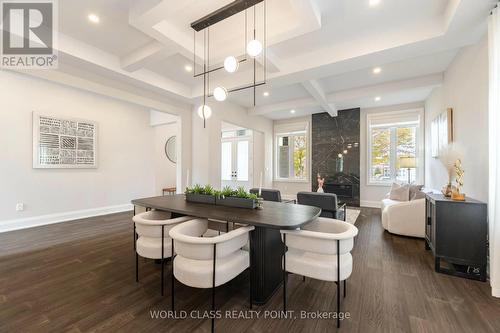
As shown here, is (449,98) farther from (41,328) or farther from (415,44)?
(41,328)

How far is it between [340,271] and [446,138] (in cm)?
371

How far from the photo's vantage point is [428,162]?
5336 millimetres

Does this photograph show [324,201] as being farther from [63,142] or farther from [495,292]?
[63,142]

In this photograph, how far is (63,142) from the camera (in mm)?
4711

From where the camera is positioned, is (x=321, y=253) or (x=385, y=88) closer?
(x=321, y=253)

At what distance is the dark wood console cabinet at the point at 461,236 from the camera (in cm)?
237

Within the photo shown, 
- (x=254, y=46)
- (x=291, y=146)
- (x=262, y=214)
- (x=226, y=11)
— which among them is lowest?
(x=262, y=214)

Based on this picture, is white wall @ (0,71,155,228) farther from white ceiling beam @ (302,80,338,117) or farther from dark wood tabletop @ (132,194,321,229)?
white ceiling beam @ (302,80,338,117)

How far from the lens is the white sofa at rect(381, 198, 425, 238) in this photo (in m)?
3.63

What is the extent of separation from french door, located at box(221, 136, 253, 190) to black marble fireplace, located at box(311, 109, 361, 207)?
242 centimetres

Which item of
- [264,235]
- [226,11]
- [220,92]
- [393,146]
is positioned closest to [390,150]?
[393,146]

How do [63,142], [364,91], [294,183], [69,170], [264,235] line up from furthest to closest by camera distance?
[294,183], [364,91], [69,170], [63,142], [264,235]

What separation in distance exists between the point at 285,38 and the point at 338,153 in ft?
17.0

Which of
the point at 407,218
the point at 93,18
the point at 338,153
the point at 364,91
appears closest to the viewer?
the point at 93,18
